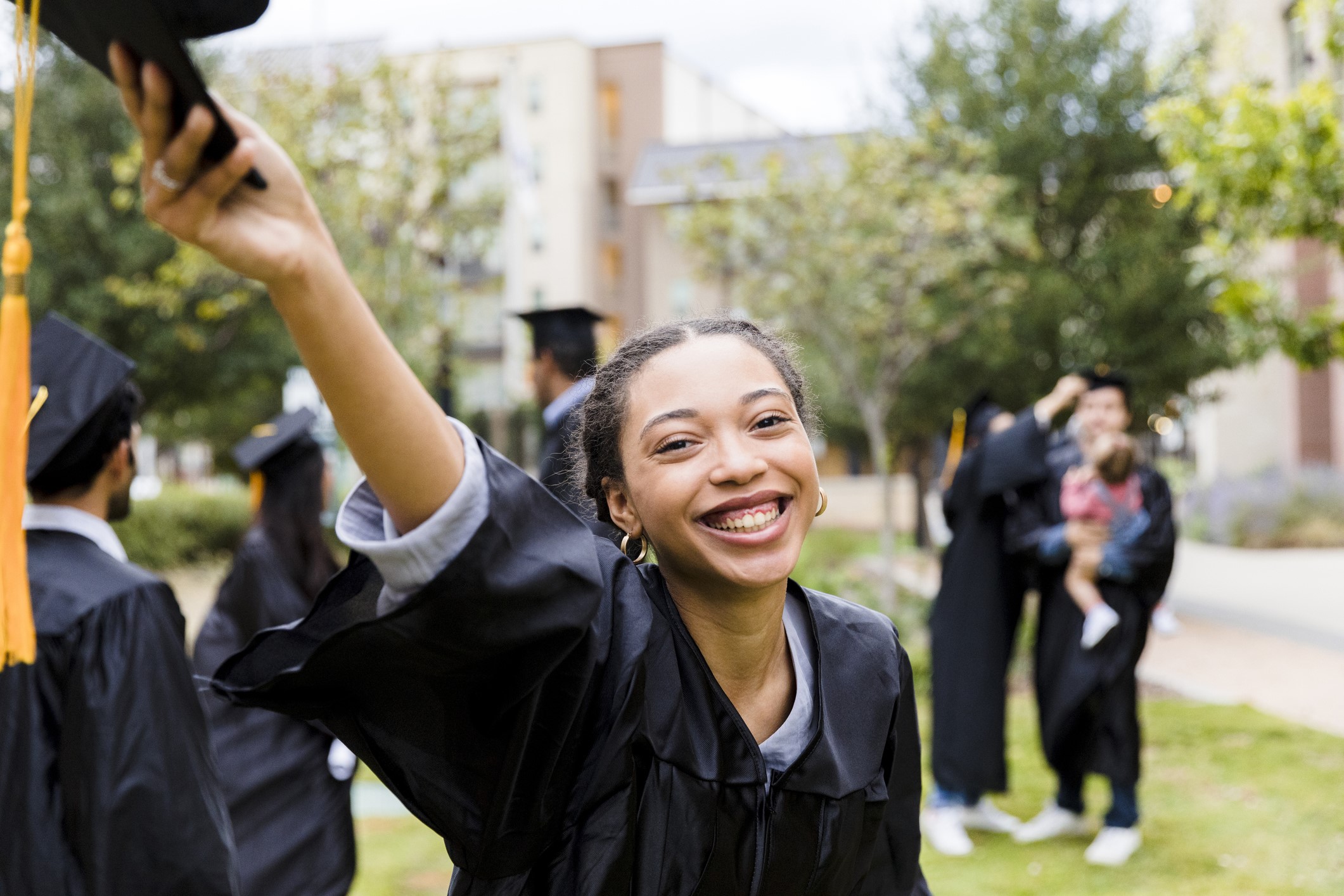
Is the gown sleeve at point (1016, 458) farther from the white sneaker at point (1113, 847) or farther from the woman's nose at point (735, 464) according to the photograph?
the woman's nose at point (735, 464)

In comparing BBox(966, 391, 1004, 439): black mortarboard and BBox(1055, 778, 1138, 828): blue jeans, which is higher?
BBox(966, 391, 1004, 439): black mortarboard

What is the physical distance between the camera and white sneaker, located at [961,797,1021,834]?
6684 mm

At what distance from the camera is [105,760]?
9.05ft

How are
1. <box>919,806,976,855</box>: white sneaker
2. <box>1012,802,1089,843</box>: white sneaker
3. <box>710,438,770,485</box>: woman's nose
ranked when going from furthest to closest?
<box>1012,802,1089,843</box>: white sneaker, <box>919,806,976,855</box>: white sneaker, <box>710,438,770,485</box>: woman's nose

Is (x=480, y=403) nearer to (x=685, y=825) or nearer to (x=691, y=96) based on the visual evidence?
(x=691, y=96)

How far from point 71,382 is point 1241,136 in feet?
19.6

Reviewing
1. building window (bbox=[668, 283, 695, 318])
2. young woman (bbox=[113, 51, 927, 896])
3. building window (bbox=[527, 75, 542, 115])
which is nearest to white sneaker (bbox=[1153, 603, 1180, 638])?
young woman (bbox=[113, 51, 927, 896])

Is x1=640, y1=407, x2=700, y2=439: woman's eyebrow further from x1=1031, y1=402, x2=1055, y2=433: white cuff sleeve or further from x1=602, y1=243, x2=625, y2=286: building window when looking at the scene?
x1=602, y1=243, x2=625, y2=286: building window

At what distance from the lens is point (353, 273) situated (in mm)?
11391

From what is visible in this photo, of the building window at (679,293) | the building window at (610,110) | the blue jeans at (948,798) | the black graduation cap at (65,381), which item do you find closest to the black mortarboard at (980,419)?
the blue jeans at (948,798)

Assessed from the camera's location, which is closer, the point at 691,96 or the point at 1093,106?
the point at 1093,106

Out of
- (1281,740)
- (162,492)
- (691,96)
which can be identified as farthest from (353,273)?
(691,96)

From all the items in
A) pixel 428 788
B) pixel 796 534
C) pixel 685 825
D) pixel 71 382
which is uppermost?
pixel 71 382

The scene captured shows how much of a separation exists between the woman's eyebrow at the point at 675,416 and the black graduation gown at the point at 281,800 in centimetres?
296
